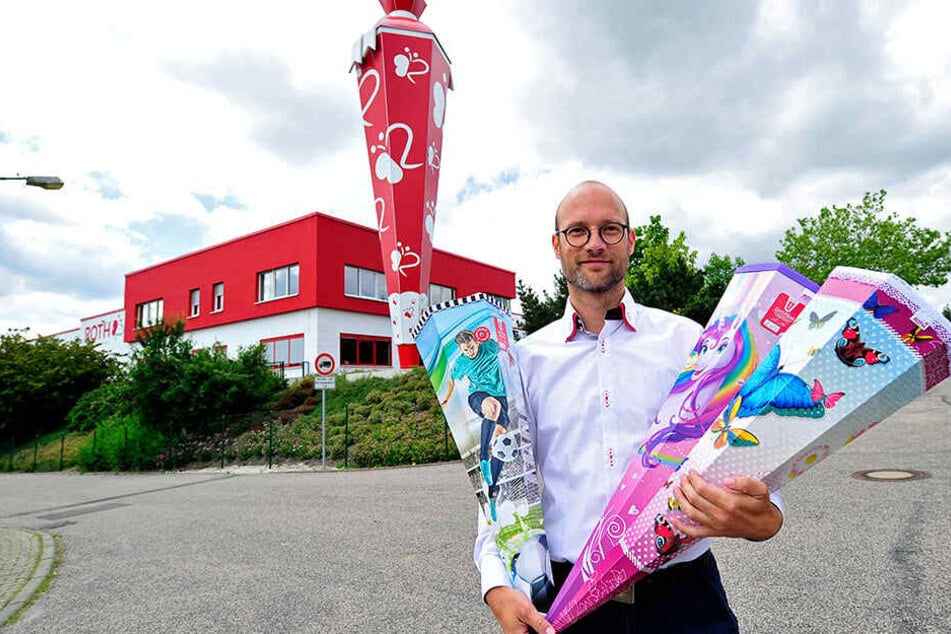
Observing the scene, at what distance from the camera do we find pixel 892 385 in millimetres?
1064

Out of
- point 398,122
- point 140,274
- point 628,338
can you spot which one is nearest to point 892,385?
point 628,338

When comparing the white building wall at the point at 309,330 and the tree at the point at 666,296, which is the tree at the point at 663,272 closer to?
the tree at the point at 666,296

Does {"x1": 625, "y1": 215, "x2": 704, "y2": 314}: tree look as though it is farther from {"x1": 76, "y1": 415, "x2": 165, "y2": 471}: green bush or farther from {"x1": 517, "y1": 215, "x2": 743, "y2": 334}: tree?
{"x1": 76, "y1": 415, "x2": 165, "y2": 471}: green bush

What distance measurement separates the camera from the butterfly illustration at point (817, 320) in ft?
3.67

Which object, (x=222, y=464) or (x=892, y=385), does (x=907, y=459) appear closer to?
(x=892, y=385)

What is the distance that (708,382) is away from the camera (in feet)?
4.26

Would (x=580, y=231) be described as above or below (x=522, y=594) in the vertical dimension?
above

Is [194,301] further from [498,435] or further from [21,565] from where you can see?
[498,435]

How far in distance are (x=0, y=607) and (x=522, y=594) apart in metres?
6.33

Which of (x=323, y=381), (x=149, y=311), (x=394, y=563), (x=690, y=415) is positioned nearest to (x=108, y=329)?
(x=149, y=311)

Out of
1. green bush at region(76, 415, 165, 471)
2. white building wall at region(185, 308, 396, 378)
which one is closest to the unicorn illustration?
green bush at region(76, 415, 165, 471)

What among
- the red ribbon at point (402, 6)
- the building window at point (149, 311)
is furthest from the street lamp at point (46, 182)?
the building window at point (149, 311)

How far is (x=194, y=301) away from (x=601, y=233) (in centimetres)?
3714

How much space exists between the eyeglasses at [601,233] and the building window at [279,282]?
95.4 feet
